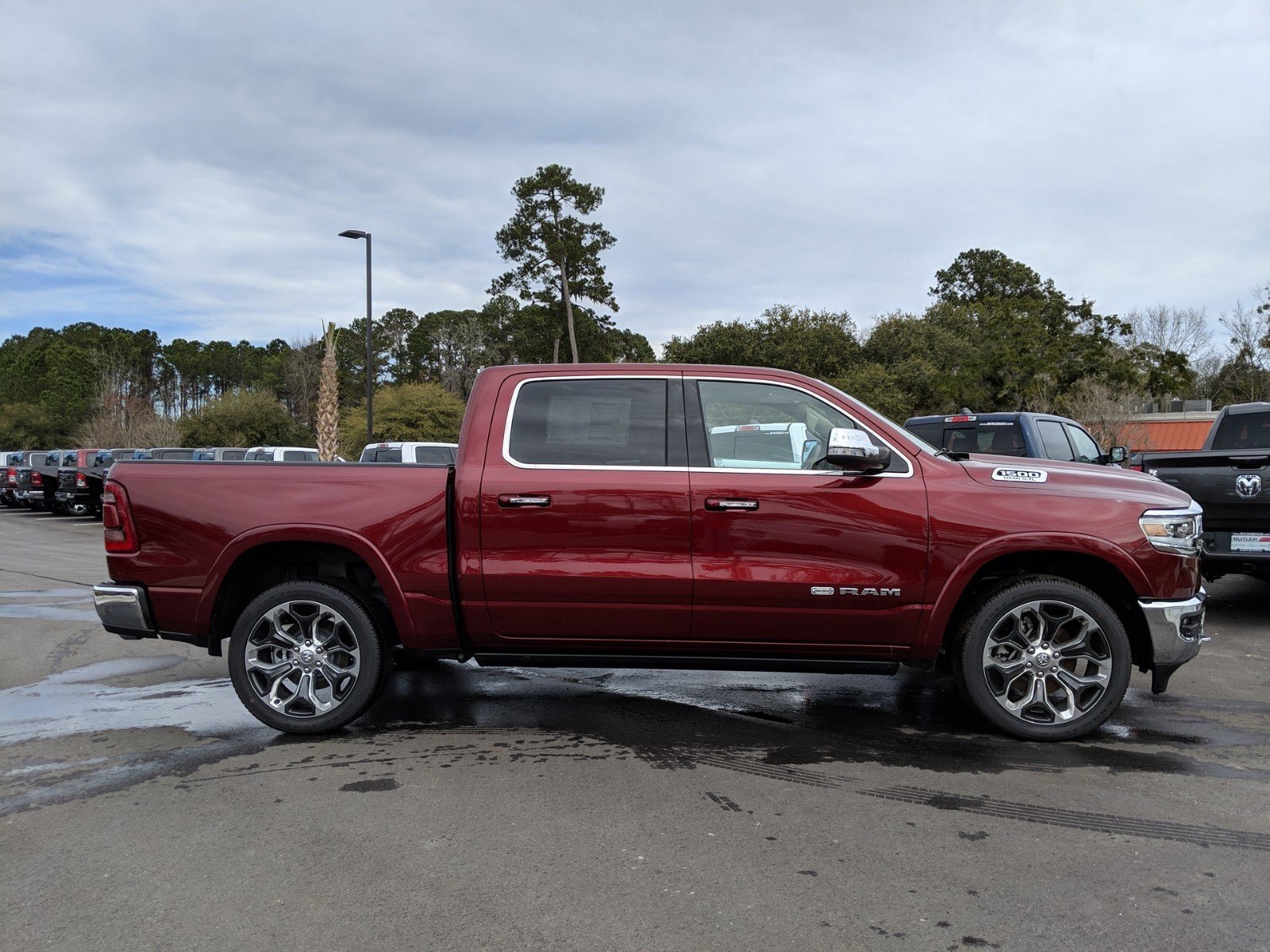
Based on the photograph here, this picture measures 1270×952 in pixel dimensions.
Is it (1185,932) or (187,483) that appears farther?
(187,483)

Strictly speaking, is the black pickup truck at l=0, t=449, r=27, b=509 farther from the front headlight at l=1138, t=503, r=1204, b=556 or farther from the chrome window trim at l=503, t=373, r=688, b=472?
the front headlight at l=1138, t=503, r=1204, b=556

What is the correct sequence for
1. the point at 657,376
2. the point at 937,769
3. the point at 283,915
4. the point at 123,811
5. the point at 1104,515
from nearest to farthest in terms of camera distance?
the point at 283,915 → the point at 123,811 → the point at 937,769 → the point at 1104,515 → the point at 657,376

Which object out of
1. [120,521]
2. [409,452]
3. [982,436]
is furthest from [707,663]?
[409,452]

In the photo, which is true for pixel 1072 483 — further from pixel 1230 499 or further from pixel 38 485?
pixel 38 485

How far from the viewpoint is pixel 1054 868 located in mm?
3387

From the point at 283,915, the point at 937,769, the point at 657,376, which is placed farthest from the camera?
the point at 657,376

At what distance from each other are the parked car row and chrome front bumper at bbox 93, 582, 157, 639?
12.2 metres

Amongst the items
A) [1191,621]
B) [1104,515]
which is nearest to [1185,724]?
[1191,621]

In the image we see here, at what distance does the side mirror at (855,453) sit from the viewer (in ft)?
14.9

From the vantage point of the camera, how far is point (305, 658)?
4996 millimetres

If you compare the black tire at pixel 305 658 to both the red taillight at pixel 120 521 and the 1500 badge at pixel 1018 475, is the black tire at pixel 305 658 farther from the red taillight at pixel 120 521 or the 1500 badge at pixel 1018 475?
the 1500 badge at pixel 1018 475

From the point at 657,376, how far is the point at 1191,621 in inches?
118

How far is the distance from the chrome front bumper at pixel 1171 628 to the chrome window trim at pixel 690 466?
1381 millimetres

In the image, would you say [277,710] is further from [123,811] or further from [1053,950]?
[1053,950]
